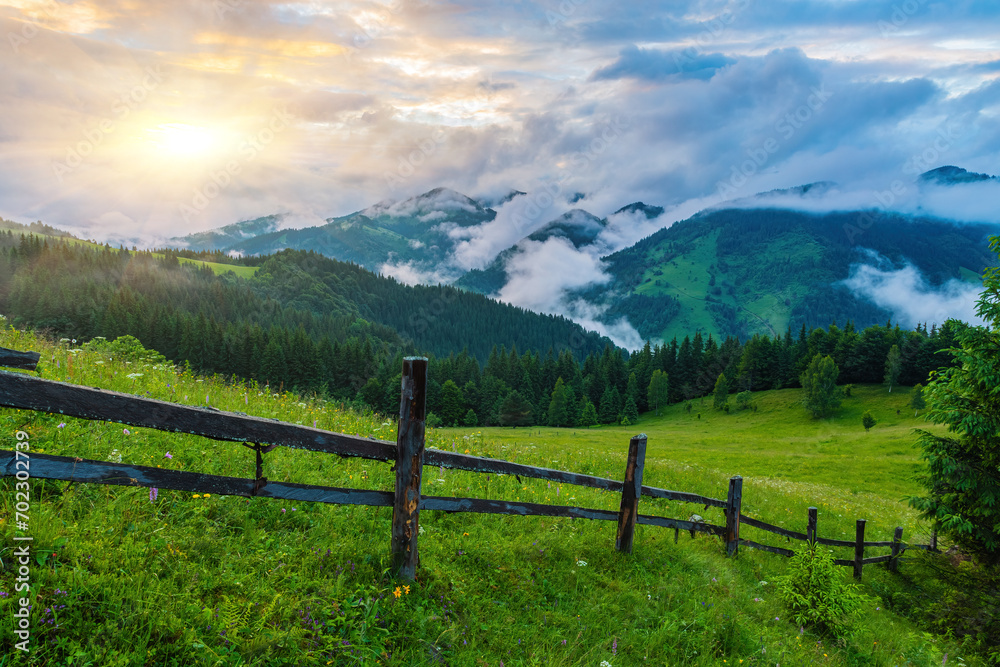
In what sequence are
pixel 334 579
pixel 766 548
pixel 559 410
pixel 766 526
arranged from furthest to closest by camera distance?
pixel 559 410, pixel 766 526, pixel 766 548, pixel 334 579

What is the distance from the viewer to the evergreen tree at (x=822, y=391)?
8075 cm

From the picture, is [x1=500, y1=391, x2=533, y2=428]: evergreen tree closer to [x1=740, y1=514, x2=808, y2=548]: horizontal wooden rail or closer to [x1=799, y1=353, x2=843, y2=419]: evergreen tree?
[x1=799, y1=353, x2=843, y2=419]: evergreen tree

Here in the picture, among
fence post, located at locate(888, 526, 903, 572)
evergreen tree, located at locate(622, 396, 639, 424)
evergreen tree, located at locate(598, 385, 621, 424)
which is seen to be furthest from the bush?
evergreen tree, located at locate(598, 385, 621, 424)

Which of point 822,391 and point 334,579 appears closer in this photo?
point 334,579

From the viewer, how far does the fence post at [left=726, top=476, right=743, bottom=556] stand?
389 inches

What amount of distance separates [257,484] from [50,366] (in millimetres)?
7020

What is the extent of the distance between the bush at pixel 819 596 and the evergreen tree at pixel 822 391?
286 ft

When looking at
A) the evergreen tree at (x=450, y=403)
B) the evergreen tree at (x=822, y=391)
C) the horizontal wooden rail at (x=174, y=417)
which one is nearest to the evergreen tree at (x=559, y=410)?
the evergreen tree at (x=450, y=403)

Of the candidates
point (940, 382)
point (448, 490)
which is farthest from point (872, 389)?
point (448, 490)

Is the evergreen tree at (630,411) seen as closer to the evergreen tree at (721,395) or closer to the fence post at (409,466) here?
the evergreen tree at (721,395)

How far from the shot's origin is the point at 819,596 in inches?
315

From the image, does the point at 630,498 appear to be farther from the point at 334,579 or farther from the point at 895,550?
the point at 895,550

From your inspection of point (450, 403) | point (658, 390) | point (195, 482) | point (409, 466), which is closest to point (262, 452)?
point (195, 482)

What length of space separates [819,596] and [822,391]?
87948mm
